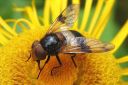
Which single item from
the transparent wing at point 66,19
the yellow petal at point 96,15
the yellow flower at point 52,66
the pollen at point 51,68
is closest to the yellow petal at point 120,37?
the yellow flower at point 52,66

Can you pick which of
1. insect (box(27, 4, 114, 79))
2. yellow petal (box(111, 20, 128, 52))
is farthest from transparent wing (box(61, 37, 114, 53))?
yellow petal (box(111, 20, 128, 52))

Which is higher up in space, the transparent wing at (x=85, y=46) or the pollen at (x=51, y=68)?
the transparent wing at (x=85, y=46)

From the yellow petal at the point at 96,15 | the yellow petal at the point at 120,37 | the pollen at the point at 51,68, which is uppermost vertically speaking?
the pollen at the point at 51,68

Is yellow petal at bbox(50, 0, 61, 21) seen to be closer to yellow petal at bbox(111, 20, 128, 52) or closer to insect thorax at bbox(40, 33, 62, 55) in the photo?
yellow petal at bbox(111, 20, 128, 52)

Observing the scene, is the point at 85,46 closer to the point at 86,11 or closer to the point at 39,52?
the point at 39,52

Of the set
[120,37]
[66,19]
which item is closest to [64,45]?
[66,19]

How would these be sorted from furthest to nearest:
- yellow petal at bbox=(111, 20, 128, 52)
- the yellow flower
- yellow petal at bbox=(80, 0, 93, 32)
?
yellow petal at bbox=(80, 0, 93, 32) < yellow petal at bbox=(111, 20, 128, 52) < the yellow flower

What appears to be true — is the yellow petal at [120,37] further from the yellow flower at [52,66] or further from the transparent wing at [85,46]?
the transparent wing at [85,46]

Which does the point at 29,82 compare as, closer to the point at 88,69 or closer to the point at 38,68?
the point at 38,68

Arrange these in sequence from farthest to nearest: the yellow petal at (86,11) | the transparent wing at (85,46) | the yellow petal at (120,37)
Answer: the yellow petal at (86,11)
the yellow petal at (120,37)
the transparent wing at (85,46)
